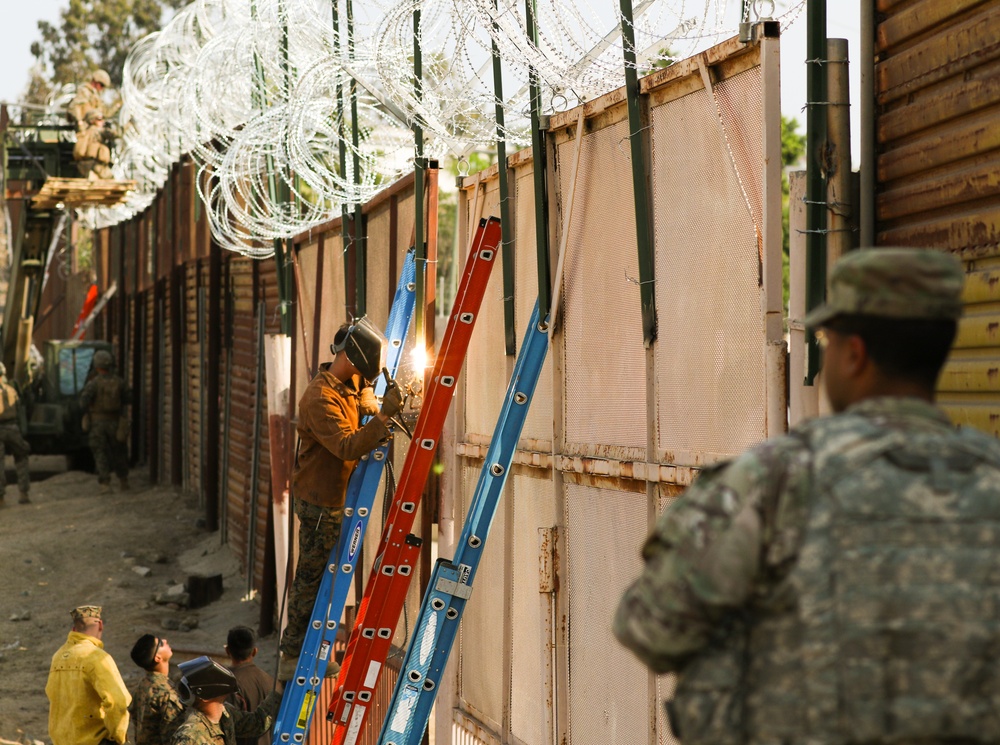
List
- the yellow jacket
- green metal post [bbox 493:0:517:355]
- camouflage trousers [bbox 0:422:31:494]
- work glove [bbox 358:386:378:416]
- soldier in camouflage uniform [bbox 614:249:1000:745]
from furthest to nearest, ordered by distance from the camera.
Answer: camouflage trousers [bbox 0:422:31:494]
work glove [bbox 358:386:378:416]
the yellow jacket
green metal post [bbox 493:0:517:355]
soldier in camouflage uniform [bbox 614:249:1000:745]

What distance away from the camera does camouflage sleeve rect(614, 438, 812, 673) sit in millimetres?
1897

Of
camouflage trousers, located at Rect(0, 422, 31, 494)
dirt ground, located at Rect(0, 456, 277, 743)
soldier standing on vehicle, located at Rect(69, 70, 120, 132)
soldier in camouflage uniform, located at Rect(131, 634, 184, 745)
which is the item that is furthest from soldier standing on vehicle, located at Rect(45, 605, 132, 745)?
soldier standing on vehicle, located at Rect(69, 70, 120, 132)

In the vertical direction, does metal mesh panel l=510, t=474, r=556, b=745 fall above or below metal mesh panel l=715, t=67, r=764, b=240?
below

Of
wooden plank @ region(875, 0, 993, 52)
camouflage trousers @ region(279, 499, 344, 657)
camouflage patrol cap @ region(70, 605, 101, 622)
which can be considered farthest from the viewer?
camouflage trousers @ region(279, 499, 344, 657)

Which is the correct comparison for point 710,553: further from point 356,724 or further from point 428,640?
point 356,724

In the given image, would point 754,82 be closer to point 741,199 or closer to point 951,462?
point 741,199

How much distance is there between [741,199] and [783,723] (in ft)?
5.94

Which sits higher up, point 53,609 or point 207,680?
point 207,680

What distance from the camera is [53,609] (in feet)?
33.7

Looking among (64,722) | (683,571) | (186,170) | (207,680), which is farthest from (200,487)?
(683,571)

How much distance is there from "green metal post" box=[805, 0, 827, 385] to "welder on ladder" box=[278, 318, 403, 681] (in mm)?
2708

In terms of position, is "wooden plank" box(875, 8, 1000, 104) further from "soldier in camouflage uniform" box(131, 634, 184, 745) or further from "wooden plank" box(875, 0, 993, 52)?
"soldier in camouflage uniform" box(131, 634, 184, 745)

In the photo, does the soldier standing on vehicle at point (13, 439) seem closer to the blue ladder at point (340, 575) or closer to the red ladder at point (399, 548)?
the blue ladder at point (340, 575)

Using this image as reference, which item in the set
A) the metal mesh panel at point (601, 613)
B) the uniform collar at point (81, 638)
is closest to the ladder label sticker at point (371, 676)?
the metal mesh panel at point (601, 613)
